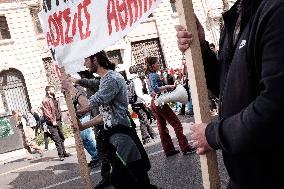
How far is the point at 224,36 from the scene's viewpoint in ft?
6.14

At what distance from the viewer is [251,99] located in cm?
156

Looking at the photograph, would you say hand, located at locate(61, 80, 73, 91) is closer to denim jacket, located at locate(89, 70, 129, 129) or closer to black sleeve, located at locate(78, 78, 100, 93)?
denim jacket, located at locate(89, 70, 129, 129)

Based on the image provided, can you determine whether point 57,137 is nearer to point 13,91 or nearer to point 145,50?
point 13,91

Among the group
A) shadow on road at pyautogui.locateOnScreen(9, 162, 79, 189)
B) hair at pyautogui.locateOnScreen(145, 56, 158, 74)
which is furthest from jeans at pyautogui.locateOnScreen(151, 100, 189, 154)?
shadow on road at pyautogui.locateOnScreen(9, 162, 79, 189)

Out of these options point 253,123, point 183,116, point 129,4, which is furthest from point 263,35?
point 183,116

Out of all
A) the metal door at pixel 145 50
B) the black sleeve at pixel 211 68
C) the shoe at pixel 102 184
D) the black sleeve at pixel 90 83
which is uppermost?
the black sleeve at pixel 211 68

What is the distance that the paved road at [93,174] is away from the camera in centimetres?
533

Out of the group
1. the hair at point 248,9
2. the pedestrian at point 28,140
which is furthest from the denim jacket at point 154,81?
the hair at point 248,9

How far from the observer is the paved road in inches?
210

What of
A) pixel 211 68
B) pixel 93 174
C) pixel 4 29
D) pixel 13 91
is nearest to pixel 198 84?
pixel 211 68

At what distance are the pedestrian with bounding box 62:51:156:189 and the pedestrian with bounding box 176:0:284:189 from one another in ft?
8.10

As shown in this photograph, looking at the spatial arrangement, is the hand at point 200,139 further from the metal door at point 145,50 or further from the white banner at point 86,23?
the metal door at point 145,50

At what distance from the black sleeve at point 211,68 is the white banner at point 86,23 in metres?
0.47

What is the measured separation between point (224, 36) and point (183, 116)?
11.2 m
